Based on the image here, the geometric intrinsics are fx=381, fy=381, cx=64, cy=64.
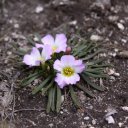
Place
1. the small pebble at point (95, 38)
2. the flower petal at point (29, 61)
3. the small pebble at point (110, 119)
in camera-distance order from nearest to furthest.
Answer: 1. the small pebble at point (110, 119)
2. the flower petal at point (29, 61)
3. the small pebble at point (95, 38)

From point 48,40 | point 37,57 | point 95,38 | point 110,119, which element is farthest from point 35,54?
point 110,119

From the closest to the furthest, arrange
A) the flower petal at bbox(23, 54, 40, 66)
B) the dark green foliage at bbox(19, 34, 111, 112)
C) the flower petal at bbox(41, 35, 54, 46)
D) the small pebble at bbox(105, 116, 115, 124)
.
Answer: the small pebble at bbox(105, 116, 115, 124)
the dark green foliage at bbox(19, 34, 111, 112)
the flower petal at bbox(23, 54, 40, 66)
the flower petal at bbox(41, 35, 54, 46)

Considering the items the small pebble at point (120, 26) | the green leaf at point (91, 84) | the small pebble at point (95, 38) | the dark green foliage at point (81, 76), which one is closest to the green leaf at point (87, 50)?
the dark green foliage at point (81, 76)

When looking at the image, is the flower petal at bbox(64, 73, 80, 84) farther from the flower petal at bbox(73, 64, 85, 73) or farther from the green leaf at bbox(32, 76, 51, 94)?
the green leaf at bbox(32, 76, 51, 94)

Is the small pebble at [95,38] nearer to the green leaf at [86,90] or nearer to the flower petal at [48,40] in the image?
the flower petal at [48,40]

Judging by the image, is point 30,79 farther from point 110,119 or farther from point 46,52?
point 110,119

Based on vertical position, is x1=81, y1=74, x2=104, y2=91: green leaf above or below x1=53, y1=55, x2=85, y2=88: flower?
below

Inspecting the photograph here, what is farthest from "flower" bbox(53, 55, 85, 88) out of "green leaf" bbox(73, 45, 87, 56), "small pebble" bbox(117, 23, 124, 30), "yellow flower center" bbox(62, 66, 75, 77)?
"small pebble" bbox(117, 23, 124, 30)

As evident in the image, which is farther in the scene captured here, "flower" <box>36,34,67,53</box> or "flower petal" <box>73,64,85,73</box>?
"flower" <box>36,34,67,53</box>
